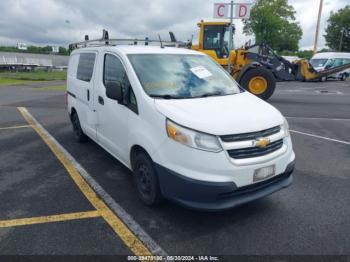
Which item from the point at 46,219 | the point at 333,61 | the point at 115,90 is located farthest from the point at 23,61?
the point at 46,219

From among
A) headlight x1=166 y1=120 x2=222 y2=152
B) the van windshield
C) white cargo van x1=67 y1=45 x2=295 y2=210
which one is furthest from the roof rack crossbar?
headlight x1=166 y1=120 x2=222 y2=152

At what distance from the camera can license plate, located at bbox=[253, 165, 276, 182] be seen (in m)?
2.86

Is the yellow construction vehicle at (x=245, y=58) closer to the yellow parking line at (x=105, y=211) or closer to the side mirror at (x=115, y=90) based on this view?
the yellow parking line at (x=105, y=211)

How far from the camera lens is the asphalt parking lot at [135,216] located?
2.74 meters

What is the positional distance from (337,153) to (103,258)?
15.9 feet

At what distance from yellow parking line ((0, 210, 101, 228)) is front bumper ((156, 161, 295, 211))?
0.97 metres

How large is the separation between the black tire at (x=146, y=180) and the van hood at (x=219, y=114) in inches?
25.9

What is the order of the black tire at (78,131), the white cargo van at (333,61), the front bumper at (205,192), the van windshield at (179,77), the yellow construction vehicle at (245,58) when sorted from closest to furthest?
the front bumper at (205,192), the van windshield at (179,77), the black tire at (78,131), the yellow construction vehicle at (245,58), the white cargo van at (333,61)

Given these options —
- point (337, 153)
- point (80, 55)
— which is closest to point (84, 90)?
point (80, 55)

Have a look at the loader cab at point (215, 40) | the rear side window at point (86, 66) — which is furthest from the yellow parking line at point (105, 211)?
the loader cab at point (215, 40)

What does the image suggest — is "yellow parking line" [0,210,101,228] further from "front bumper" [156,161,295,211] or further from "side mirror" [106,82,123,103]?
"side mirror" [106,82,123,103]

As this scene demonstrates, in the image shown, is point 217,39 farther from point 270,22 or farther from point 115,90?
point 270,22

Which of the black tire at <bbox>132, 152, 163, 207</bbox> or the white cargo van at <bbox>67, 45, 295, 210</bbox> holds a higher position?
the white cargo van at <bbox>67, 45, 295, 210</bbox>

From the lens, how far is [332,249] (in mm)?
2709
